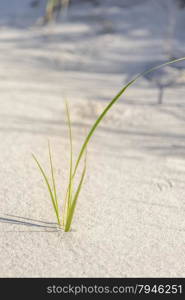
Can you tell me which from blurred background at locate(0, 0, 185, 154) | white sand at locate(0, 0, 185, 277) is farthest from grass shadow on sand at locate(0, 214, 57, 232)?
blurred background at locate(0, 0, 185, 154)

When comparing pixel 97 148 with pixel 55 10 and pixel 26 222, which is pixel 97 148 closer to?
pixel 26 222

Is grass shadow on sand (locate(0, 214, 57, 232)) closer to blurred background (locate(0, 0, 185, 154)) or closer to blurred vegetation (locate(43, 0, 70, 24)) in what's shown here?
blurred background (locate(0, 0, 185, 154))

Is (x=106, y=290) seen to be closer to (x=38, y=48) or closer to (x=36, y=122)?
(x=36, y=122)

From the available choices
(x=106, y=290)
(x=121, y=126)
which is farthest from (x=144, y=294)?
(x=121, y=126)

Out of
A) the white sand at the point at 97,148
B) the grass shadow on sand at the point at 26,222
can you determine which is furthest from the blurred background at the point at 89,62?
the grass shadow on sand at the point at 26,222

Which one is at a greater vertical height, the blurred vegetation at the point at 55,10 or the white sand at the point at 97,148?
the blurred vegetation at the point at 55,10

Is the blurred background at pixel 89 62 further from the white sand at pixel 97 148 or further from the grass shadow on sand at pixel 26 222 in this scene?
the grass shadow on sand at pixel 26 222

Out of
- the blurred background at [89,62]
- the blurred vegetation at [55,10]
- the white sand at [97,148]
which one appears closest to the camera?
the white sand at [97,148]

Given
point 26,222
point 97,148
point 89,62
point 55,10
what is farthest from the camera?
point 55,10

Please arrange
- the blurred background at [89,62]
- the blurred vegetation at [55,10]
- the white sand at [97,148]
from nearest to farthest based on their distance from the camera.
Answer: the white sand at [97,148], the blurred background at [89,62], the blurred vegetation at [55,10]

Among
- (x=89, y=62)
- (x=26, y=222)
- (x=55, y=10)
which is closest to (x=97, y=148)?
(x=26, y=222)
